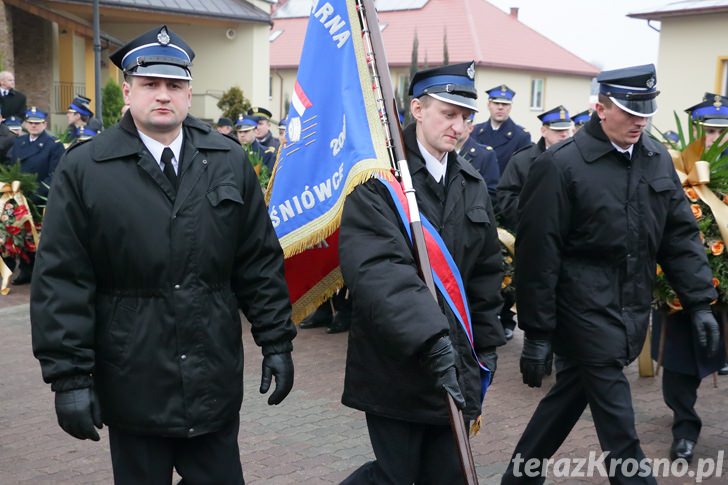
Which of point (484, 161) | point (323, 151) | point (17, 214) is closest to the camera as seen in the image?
point (323, 151)

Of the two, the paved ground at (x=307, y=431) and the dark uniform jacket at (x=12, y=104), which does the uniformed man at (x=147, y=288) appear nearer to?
the paved ground at (x=307, y=431)

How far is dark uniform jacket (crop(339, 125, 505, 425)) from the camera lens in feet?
10.9

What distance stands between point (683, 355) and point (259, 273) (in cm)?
309

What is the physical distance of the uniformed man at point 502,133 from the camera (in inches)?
386

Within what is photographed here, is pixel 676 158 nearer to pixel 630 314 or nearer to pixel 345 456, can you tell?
pixel 630 314

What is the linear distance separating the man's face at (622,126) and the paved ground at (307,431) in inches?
76.5

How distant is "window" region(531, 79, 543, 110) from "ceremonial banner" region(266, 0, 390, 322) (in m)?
44.2

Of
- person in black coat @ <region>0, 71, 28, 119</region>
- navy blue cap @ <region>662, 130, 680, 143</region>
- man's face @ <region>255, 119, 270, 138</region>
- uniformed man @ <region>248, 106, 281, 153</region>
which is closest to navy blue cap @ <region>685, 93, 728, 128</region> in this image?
navy blue cap @ <region>662, 130, 680, 143</region>

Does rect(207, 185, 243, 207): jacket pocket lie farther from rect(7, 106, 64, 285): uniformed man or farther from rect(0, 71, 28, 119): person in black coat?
rect(0, 71, 28, 119): person in black coat

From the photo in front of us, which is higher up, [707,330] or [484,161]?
[484,161]

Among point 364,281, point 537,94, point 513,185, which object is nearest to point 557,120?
point 513,185

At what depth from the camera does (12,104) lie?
53.3ft

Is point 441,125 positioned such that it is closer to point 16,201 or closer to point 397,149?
point 397,149

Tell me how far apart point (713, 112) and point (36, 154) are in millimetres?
8119
